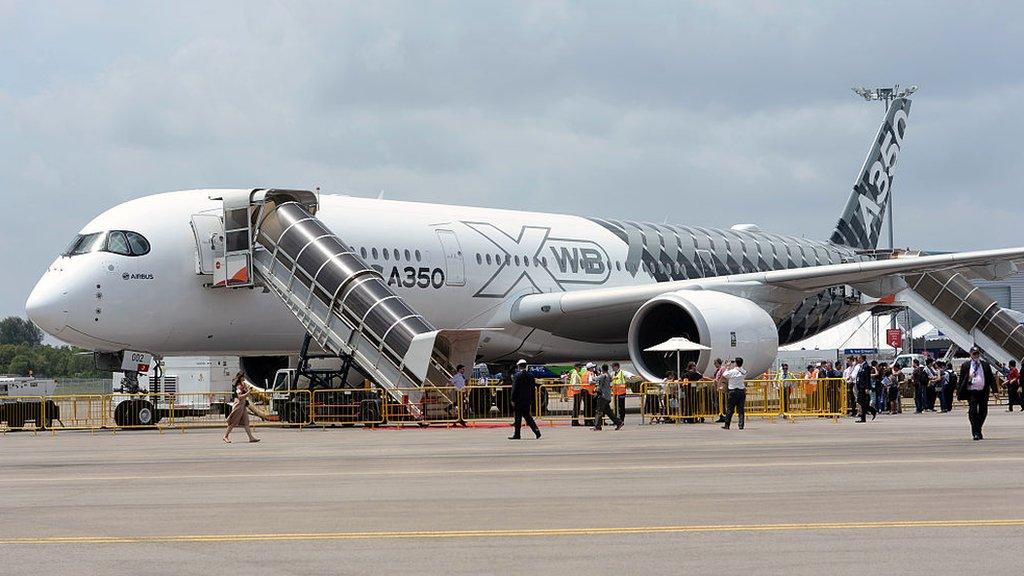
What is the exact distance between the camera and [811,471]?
499 inches

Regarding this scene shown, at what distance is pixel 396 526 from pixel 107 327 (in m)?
14.8

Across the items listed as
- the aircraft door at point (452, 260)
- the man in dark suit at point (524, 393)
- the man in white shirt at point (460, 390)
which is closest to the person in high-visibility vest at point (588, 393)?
the man in white shirt at point (460, 390)

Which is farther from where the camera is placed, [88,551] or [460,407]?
[460,407]

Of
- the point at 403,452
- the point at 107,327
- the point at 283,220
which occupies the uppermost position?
the point at 283,220

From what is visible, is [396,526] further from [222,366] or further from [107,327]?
[222,366]

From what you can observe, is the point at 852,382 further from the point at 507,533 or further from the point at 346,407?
the point at 507,533

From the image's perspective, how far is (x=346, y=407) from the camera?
940 inches

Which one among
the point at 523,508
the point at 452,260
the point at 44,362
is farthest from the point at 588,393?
the point at 44,362

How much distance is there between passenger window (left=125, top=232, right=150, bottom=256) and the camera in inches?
905

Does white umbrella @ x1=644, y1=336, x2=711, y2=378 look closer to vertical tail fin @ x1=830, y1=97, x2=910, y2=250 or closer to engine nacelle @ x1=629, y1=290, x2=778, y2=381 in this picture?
engine nacelle @ x1=629, y1=290, x2=778, y2=381

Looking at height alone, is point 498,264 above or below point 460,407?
above

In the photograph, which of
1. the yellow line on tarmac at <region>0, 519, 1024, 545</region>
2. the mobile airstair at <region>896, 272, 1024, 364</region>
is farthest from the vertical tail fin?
the yellow line on tarmac at <region>0, 519, 1024, 545</region>

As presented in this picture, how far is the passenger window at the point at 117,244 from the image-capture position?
22938mm

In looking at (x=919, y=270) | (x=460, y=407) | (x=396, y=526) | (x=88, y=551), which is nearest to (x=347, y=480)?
(x=396, y=526)
